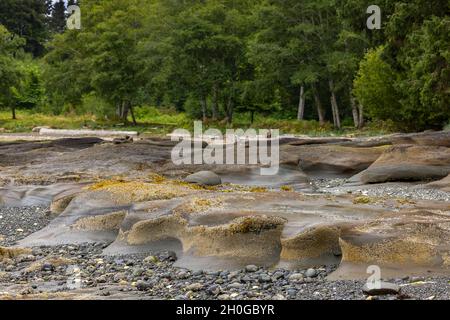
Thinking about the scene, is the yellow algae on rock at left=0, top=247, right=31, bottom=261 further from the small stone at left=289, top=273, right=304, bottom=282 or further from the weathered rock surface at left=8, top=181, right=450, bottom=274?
the small stone at left=289, top=273, right=304, bottom=282

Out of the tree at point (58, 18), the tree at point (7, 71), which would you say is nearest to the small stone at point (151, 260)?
the tree at point (7, 71)

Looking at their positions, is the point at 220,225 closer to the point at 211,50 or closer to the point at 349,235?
the point at 349,235

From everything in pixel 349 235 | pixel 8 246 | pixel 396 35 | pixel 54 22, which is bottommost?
pixel 8 246

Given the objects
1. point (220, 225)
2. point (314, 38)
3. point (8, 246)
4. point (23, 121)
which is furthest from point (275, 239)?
Result: point (23, 121)

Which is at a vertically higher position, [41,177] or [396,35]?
[396,35]

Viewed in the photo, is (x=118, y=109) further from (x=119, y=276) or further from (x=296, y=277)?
(x=296, y=277)

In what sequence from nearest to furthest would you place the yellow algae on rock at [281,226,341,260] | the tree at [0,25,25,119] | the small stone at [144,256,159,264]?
the yellow algae on rock at [281,226,341,260] < the small stone at [144,256,159,264] < the tree at [0,25,25,119]

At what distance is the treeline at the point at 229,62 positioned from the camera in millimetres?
33375

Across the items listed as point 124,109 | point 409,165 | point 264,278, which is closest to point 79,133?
point 124,109

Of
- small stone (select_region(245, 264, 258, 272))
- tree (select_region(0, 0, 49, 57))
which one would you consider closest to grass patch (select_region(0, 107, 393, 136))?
tree (select_region(0, 0, 49, 57))

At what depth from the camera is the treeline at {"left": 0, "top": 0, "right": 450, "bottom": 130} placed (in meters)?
33.4

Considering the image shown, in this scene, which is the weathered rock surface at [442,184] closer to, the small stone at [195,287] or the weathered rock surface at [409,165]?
the weathered rock surface at [409,165]

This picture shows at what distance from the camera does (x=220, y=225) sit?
1009cm

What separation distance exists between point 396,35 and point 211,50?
1831 cm
